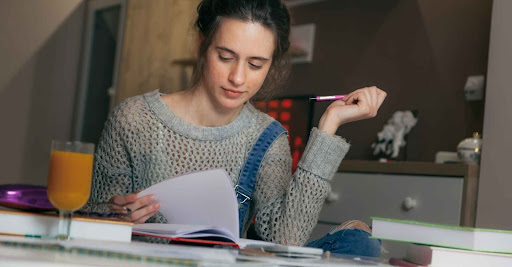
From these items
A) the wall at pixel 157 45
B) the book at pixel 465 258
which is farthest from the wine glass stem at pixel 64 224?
the wall at pixel 157 45

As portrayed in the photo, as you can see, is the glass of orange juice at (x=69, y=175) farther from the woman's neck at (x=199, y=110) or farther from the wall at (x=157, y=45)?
the wall at (x=157, y=45)

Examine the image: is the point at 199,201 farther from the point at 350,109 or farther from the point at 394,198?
the point at 394,198

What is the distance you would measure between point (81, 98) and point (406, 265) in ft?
14.0

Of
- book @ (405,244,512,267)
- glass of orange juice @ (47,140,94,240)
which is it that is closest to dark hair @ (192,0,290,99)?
glass of orange juice @ (47,140,94,240)

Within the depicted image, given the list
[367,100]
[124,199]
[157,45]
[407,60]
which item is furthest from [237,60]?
[157,45]

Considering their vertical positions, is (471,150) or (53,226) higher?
(471,150)

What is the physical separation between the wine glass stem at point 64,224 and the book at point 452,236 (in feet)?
1.17

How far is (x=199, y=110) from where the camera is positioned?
63.1 inches

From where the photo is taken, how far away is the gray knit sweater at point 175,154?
1.47 meters

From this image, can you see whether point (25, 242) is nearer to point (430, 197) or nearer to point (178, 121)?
point (178, 121)

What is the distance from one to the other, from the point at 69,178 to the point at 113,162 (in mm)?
717

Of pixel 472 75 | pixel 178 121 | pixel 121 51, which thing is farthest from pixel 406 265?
pixel 121 51

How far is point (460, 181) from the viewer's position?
2359mm

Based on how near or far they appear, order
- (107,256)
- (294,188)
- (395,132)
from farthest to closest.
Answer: (395,132), (294,188), (107,256)
